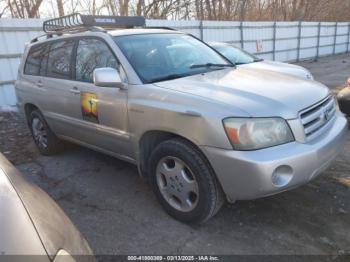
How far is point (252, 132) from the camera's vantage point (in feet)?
8.44

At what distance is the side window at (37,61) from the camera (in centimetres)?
477

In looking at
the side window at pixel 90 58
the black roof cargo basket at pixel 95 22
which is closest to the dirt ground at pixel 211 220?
the side window at pixel 90 58

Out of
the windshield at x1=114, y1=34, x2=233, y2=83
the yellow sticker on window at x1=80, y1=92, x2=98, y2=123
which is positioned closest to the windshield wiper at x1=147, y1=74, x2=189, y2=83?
the windshield at x1=114, y1=34, x2=233, y2=83

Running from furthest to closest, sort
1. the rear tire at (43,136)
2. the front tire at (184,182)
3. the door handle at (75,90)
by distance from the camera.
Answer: the rear tire at (43,136) < the door handle at (75,90) < the front tire at (184,182)

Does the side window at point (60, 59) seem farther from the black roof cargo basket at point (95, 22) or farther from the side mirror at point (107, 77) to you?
the side mirror at point (107, 77)

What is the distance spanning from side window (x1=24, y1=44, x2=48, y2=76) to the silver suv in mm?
277

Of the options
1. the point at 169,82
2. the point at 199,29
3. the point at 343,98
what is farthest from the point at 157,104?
the point at 199,29

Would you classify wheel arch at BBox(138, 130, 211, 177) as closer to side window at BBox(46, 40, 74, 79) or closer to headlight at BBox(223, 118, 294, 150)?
headlight at BBox(223, 118, 294, 150)

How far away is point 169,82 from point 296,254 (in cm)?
179

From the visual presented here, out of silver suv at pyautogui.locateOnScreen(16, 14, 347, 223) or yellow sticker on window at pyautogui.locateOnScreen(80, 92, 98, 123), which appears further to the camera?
yellow sticker on window at pyautogui.locateOnScreen(80, 92, 98, 123)

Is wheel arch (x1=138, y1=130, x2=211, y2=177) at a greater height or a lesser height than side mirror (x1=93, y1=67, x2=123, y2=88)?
lesser

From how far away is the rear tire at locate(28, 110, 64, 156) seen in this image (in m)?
5.04

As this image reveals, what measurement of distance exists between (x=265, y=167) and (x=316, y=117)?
31.2 inches

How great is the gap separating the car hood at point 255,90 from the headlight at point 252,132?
7cm
